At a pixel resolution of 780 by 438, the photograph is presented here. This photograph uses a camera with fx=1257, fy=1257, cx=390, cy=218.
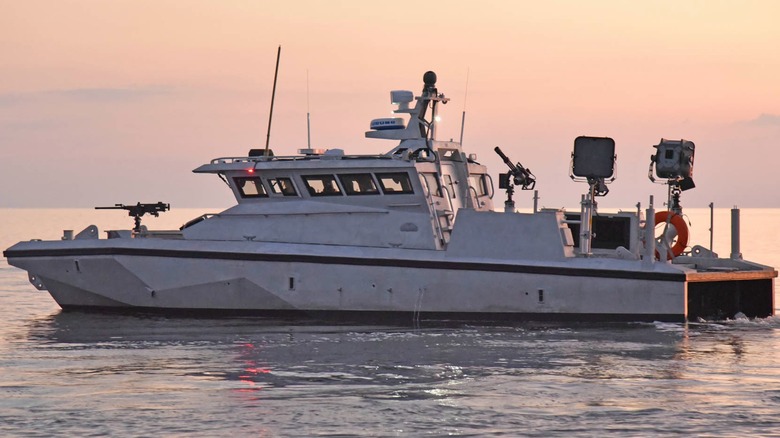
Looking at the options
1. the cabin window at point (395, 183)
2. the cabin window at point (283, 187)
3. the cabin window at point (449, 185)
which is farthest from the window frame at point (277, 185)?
the cabin window at point (449, 185)

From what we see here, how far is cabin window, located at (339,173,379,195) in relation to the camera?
71.4 feet

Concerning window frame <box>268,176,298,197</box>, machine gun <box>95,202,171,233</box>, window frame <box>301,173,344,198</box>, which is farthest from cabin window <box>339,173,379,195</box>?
machine gun <box>95,202,171,233</box>

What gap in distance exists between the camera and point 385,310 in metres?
20.9

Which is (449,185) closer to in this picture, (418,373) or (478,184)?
(478,184)

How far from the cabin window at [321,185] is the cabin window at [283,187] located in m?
0.27

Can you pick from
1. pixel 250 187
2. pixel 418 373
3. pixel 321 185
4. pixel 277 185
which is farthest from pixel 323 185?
pixel 418 373

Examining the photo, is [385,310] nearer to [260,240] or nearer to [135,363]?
[260,240]

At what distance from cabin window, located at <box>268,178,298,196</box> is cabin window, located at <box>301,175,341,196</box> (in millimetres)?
272

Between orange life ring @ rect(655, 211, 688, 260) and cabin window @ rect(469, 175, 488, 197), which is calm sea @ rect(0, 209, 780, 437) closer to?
orange life ring @ rect(655, 211, 688, 260)

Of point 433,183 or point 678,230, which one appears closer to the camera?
point 433,183

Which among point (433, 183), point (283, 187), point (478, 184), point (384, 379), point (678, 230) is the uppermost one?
point (478, 184)

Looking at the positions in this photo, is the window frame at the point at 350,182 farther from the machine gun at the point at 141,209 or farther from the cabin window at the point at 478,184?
the machine gun at the point at 141,209

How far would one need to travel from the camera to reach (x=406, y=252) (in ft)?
68.3

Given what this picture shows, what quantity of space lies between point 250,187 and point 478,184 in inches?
169
